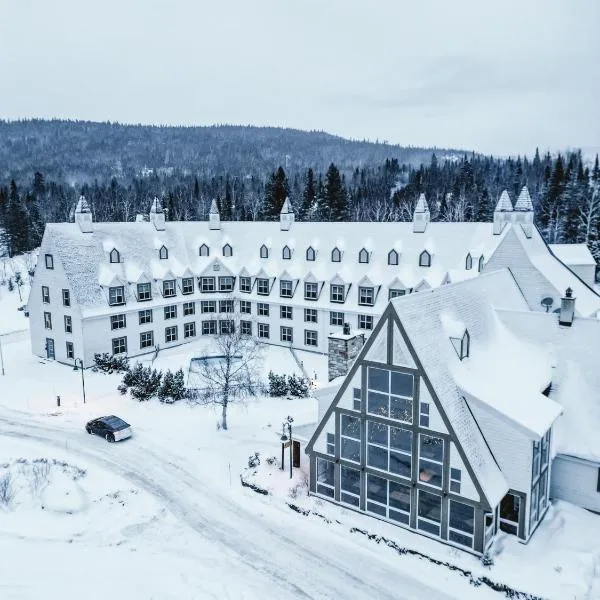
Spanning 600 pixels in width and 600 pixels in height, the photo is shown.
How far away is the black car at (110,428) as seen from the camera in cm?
2941

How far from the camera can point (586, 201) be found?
82312mm

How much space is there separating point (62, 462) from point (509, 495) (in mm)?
22381

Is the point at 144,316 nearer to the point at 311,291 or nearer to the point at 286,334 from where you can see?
the point at 286,334

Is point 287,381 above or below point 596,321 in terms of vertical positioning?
below

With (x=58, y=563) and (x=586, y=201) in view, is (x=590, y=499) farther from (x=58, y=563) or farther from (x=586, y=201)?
(x=586, y=201)

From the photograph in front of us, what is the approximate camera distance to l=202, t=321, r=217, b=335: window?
Answer: 50969 millimetres

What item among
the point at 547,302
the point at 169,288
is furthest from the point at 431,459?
the point at 169,288

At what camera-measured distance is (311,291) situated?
1822 inches

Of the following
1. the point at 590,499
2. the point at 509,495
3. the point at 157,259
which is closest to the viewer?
the point at 509,495

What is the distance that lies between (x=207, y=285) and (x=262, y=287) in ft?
19.3

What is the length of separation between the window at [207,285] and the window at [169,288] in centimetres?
311

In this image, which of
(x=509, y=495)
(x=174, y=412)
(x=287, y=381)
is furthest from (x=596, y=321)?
(x=174, y=412)

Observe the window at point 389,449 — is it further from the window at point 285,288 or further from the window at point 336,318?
the window at point 285,288

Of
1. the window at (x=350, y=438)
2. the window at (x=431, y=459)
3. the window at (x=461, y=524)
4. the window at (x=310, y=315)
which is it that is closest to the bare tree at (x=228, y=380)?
the window at (x=310, y=315)
